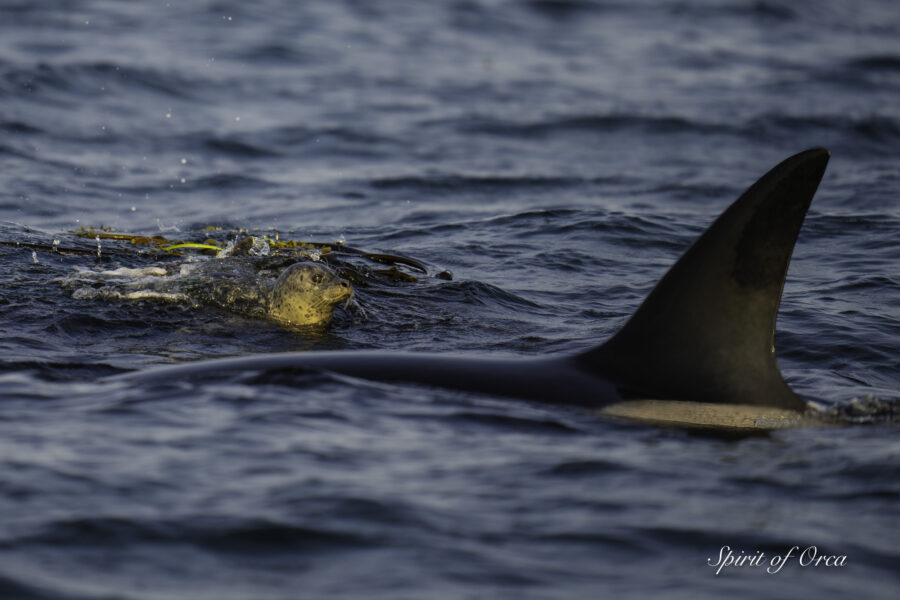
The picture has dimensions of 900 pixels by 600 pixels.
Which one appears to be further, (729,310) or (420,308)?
(420,308)

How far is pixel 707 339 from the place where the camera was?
5.53 m

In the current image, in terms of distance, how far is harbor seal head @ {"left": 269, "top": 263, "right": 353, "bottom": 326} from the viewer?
29.2 ft

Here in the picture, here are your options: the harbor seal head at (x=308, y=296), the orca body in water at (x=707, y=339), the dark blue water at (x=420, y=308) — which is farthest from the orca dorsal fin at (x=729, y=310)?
the harbor seal head at (x=308, y=296)

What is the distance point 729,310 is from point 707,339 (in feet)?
0.59

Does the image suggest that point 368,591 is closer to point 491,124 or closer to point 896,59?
point 491,124

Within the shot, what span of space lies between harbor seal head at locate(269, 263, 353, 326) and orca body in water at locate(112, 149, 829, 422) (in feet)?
9.68

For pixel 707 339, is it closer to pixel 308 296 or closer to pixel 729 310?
pixel 729 310

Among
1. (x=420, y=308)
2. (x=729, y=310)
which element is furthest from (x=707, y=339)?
(x=420, y=308)

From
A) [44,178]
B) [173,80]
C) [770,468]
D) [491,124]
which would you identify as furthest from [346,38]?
[770,468]

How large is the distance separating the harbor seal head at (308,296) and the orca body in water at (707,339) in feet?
9.68

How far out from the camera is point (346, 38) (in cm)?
2555

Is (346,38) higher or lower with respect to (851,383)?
higher

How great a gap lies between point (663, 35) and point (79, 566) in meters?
25.7

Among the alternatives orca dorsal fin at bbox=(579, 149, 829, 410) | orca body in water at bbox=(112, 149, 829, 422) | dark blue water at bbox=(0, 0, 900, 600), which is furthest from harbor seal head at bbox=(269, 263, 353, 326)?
orca dorsal fin at bbox=(579, 149, 829, 410)
